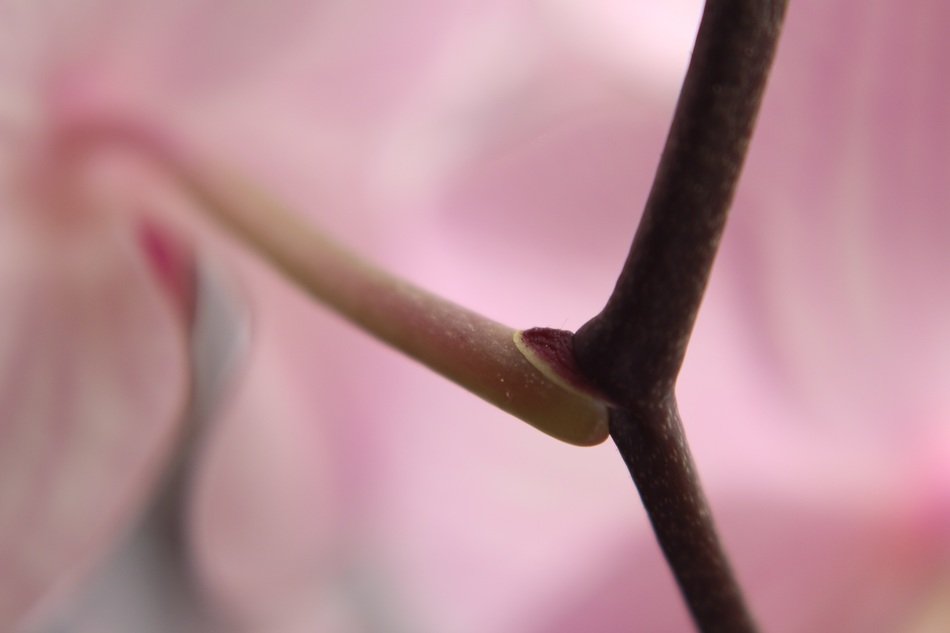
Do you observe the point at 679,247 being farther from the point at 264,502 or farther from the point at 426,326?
the point at 264,502

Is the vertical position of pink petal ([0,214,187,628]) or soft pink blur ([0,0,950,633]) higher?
soft pink blur ([0,0,950,633])

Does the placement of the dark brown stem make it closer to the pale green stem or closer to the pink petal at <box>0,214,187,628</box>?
the pale green stem

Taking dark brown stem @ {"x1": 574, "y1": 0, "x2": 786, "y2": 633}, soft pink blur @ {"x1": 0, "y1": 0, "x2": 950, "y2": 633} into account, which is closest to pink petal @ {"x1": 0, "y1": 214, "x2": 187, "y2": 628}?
soft pink blur @ {"x1": 0, "y1": 0, "x2": 950, "y2": 633}

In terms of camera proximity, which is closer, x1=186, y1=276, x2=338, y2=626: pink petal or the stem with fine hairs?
the stem with fine hairs

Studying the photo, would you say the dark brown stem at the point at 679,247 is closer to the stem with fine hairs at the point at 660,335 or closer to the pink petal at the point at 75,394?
the stem with fine hairs at the point at 660,335

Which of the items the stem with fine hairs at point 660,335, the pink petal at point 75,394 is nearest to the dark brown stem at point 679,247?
the stem with fine hairs at point 660,335

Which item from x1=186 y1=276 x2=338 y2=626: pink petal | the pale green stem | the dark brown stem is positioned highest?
the dark brown stem

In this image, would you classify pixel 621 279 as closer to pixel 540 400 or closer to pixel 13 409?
pixel 540 400
